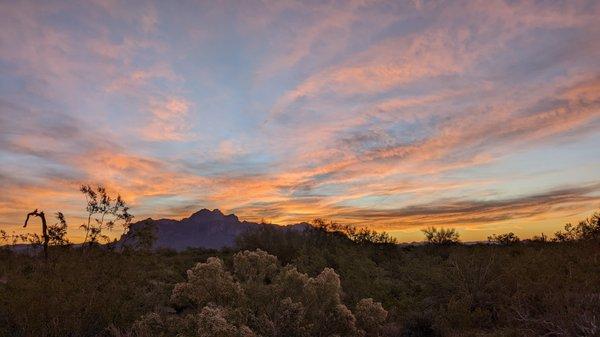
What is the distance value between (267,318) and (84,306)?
410cm

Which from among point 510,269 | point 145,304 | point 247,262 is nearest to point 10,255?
point 145,304

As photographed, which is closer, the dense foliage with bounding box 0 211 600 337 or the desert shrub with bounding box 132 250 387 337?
the desert shrub with bounding box 132 250 387 337

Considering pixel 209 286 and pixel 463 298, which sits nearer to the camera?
pixel 209 286

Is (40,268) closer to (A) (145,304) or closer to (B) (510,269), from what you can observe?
(A) (145,304)

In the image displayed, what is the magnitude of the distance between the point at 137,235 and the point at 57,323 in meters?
12.8

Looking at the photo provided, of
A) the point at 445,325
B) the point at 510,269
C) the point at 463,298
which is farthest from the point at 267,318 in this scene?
the point at 510,269

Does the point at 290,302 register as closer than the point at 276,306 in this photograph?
Yes

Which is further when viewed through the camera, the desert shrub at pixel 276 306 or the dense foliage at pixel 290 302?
the dense foliage at pixel 290 302

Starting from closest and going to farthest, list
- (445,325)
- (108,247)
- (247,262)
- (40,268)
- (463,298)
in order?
1. (247,262)
2. (445,325)
3. (463,298)
4. (40,268)
5. (108,247)

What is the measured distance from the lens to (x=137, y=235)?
19984 millimetres

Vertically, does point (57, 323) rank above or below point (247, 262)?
below

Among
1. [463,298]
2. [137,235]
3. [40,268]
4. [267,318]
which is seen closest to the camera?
[267,318]

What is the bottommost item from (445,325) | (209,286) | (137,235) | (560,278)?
(445,325)

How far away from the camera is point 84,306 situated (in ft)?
28.0
